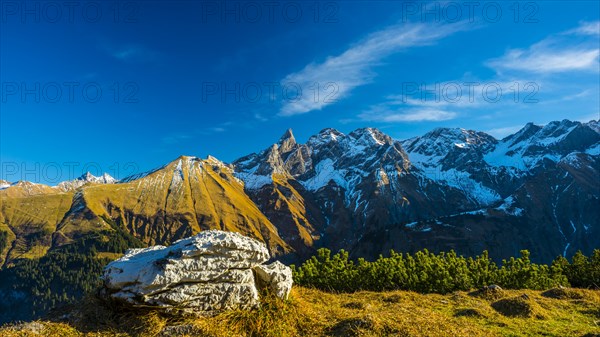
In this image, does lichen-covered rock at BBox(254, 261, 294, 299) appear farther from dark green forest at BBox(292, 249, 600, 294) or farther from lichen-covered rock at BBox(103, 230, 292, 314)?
dark green forest at BBox(292, 249, 600, 294)

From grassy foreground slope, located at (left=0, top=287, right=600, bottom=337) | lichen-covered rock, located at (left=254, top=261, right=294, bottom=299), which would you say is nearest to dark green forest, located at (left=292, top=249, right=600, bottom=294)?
grassy foreground slope, located at (left=0, top=287, right=600, bottom=337)

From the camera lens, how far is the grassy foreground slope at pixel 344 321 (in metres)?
11.1

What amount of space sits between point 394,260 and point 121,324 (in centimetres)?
1798

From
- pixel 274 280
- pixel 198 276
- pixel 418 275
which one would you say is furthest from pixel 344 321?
pixel 418 275

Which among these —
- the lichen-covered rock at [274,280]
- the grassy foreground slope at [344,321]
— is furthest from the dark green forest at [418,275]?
the lichen-covered rock at [274,280]

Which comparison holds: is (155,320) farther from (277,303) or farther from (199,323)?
(277,303)

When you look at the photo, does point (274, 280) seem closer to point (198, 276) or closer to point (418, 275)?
point (198, 276)

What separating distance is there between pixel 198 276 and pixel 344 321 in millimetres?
5266

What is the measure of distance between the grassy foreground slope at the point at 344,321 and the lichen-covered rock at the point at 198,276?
1.60 feet

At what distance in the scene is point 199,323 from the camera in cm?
1134

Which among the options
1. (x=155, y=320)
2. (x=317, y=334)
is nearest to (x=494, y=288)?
(x=317, y=334)

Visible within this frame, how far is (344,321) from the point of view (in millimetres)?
12656

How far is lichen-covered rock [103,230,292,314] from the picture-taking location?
11.5 metres

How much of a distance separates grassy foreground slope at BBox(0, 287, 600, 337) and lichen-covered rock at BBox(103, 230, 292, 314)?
49 cm
